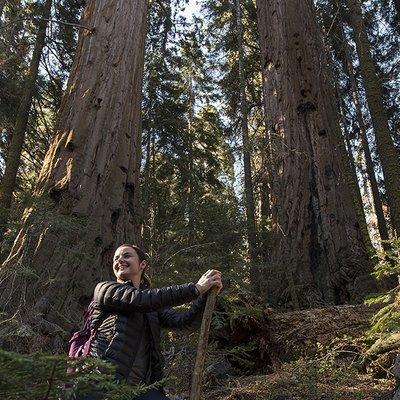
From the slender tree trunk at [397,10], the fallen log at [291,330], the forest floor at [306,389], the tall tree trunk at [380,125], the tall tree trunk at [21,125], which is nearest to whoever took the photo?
the forest floor at [306,389]

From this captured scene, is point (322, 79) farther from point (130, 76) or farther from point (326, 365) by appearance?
point (326, 365)

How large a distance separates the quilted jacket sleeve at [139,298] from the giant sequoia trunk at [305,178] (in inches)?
167

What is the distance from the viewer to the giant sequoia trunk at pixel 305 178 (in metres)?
6.82

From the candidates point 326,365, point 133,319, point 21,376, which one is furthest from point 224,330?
point 21,376

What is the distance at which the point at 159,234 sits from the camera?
435 inches

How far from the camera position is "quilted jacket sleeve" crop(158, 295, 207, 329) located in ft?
9.48

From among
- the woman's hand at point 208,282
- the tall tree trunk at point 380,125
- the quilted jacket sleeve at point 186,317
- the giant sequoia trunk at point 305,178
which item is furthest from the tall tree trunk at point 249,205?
the woman's hand at point 208,282

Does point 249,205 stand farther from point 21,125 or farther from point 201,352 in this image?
point 201,352

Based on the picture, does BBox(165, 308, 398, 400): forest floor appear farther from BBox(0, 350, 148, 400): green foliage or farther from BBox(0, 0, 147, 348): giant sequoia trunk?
BBox(0, 350, 148, 400): green foliage

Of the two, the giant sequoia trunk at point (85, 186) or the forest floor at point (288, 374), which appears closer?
the forest floor at point (288, 374)

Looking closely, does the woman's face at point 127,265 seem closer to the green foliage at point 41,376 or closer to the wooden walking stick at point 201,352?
the wooden walking stick at point 201,352

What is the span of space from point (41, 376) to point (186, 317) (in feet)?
5.38

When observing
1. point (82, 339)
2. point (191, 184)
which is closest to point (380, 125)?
point (82, 339)

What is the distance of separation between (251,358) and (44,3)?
9.85 m
